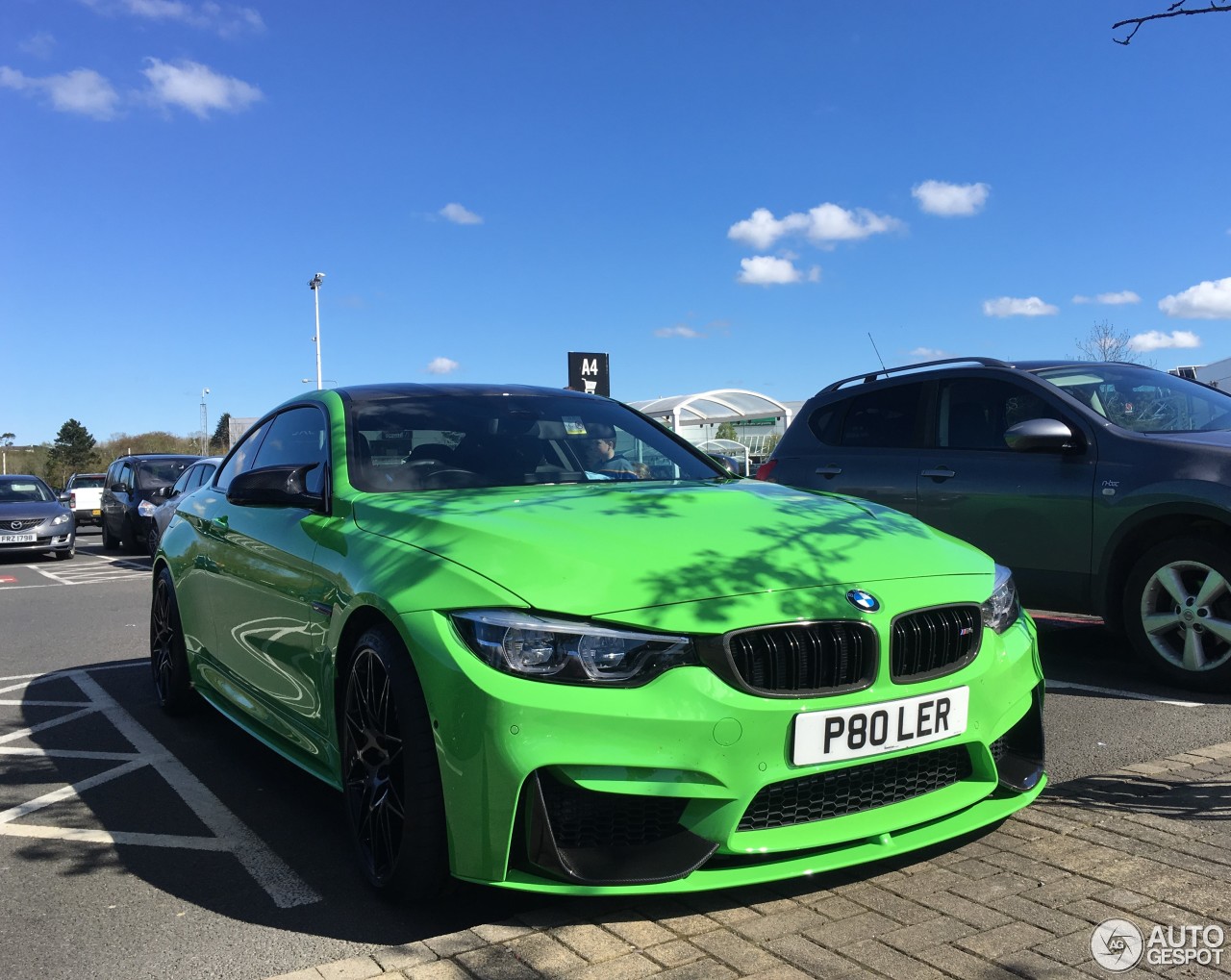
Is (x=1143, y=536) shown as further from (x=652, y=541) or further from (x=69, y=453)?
(x=69, y=453)

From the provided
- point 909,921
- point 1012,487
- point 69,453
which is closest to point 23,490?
point 1012,487

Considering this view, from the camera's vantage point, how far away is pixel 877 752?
2908 millimetres

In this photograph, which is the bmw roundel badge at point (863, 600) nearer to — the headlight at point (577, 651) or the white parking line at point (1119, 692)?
the headlight at point (577, 651)

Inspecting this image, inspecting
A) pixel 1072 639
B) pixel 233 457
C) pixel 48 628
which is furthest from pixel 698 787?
pixel 48 628

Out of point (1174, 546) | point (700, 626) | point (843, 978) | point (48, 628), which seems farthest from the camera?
point (48, 628)

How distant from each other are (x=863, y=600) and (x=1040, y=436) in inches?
127

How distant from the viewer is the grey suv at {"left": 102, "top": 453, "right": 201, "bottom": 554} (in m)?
20.2

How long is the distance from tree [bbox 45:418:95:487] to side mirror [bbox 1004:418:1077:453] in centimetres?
9066

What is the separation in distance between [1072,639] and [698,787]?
5338mm

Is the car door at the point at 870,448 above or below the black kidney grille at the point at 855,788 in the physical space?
above

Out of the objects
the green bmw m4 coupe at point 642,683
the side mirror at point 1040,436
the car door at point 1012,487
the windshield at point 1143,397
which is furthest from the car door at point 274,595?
the windshield at point 1143,397

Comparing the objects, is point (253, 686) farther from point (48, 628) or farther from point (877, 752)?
point (48, 628)

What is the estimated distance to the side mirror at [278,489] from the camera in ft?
13.0

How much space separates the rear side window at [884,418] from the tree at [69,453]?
89112 millimetres
